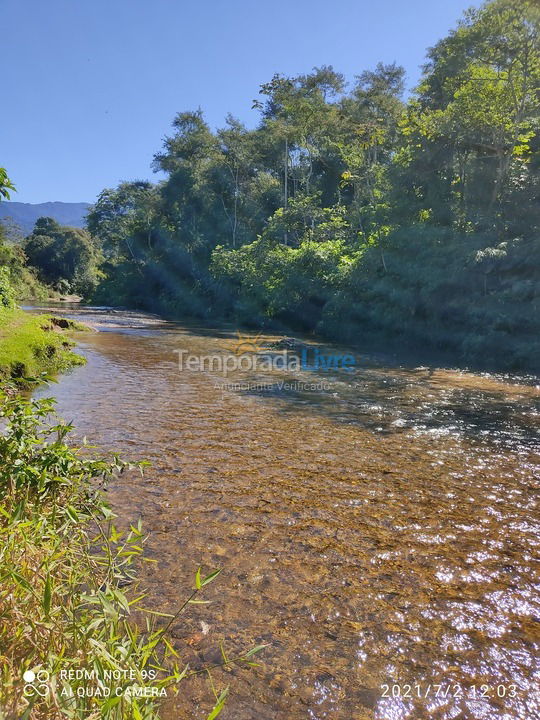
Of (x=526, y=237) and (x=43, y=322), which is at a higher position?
(x=526, y=237)

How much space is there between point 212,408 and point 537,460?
5883mm

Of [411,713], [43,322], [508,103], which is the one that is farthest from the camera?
[508,103]

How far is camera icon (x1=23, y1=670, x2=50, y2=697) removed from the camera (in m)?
1.85

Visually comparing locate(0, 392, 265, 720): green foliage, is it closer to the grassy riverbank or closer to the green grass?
the grassy riverbank

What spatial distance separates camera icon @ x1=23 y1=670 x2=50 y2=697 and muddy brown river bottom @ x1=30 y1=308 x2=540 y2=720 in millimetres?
986

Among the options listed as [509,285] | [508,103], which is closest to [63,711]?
[509,285]

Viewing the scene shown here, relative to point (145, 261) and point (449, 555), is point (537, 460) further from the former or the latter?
point (145, 261)

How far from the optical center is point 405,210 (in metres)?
23.8

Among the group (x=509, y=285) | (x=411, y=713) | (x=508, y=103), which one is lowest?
(x=411, y=713)

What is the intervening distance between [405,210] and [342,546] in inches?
880

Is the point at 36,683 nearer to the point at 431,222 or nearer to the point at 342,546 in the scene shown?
the point at 342,546

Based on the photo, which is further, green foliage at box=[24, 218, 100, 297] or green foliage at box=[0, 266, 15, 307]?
green foliage at box=[24, 218, 100, 297]

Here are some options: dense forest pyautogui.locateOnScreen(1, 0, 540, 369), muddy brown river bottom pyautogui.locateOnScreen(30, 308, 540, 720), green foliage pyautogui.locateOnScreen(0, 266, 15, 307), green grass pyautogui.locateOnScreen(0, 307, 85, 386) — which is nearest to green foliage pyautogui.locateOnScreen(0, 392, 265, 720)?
muddy brown river bottom pyautogui.locateOnScreen(30, 308, 540, 720)

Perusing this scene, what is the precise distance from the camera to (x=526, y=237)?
1856 cm
